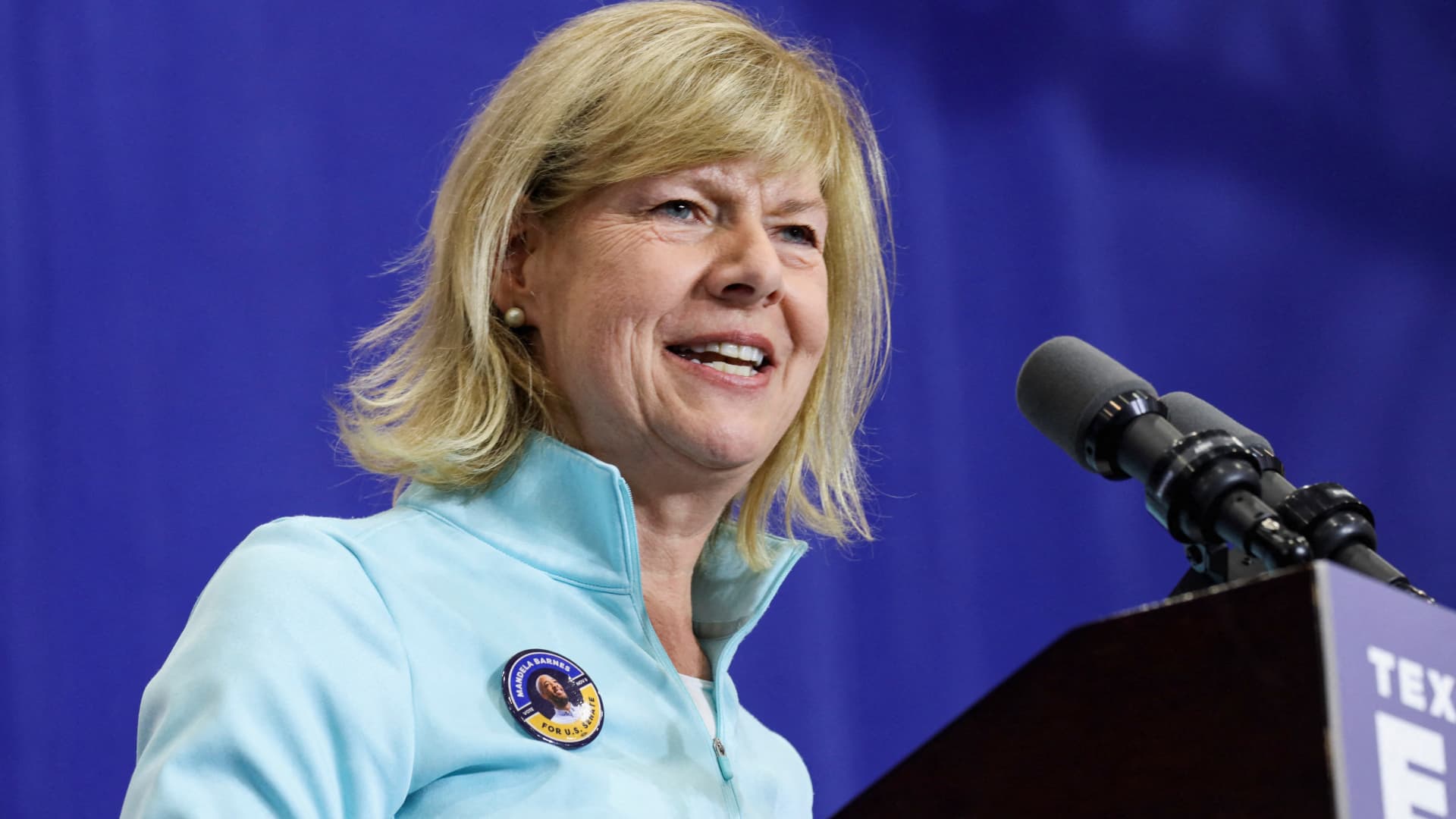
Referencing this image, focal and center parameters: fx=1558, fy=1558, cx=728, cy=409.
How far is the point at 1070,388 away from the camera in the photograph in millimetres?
987

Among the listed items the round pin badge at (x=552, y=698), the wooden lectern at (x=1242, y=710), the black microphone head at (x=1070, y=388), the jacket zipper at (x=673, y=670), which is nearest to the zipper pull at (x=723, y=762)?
the jacket zipper at (x=673, y=670)

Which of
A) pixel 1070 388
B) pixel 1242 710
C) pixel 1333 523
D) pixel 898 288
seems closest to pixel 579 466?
pixel 1070 388

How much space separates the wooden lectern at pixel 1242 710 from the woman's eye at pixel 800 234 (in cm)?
86

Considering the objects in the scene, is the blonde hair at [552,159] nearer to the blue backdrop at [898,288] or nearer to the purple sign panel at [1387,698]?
the blue backdrop at [898,288]

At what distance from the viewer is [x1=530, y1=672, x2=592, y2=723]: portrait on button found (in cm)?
108

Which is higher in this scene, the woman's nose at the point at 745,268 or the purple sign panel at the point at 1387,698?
the woman's nose at the point at 745,268

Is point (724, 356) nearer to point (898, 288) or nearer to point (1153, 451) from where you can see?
point (1153, 451)

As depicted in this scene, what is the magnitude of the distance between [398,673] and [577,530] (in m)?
0.23

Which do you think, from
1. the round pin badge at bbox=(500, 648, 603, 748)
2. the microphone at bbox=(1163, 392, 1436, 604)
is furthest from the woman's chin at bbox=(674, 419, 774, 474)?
the microphone at bbox=(1163, 392, 1436, 604)

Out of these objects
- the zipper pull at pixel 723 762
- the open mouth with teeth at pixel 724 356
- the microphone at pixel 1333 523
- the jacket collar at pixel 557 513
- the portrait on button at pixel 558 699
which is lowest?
the zipper pull at pixel 723 762

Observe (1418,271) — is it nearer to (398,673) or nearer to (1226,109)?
(1226,109)

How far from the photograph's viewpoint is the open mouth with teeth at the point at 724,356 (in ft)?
4.18

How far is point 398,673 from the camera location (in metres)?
1.02

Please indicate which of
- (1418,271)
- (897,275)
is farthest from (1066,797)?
(1418,271)
